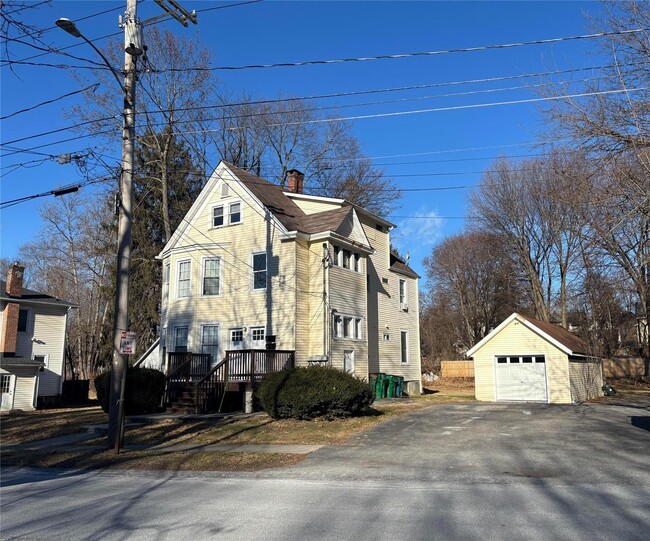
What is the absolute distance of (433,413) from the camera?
20000 mm

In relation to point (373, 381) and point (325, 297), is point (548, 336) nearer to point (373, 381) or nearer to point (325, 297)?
point (373, 381)

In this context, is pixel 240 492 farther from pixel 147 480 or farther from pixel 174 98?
pixel 174 98

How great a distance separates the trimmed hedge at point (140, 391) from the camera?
20.7m

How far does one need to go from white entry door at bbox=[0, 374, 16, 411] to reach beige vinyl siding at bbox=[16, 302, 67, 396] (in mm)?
2085

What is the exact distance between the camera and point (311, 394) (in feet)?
56.6

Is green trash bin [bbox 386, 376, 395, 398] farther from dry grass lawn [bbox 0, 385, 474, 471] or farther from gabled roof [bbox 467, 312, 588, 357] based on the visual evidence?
dry grass lawn [bbox 0, 385, 474, 471]

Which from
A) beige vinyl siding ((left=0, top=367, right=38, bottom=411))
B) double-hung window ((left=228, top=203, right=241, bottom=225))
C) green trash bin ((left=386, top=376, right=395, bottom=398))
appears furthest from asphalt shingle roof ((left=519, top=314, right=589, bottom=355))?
beige vinyl siding ((left=0, top=367, right=38, bottom=411))

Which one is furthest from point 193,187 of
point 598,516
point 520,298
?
point 598,516

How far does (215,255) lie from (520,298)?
31.7 meters

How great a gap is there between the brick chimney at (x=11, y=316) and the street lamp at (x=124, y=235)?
20.5 meters

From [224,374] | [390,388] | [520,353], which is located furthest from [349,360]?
[520,353]

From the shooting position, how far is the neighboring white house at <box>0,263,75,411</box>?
30.1 meters

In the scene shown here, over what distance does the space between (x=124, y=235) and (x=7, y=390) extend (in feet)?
67.9

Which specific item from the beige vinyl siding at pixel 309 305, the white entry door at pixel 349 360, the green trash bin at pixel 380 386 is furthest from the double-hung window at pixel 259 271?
the green trash bin at pixel 380 386
